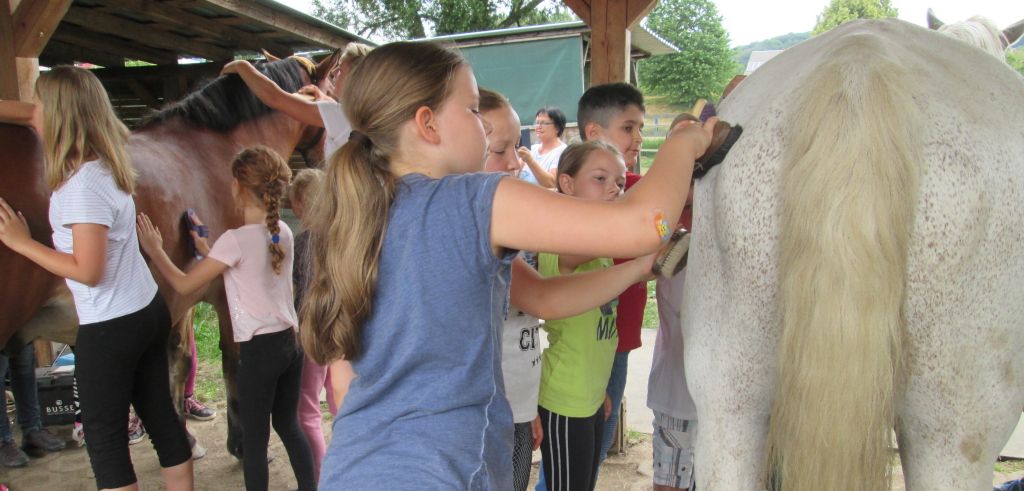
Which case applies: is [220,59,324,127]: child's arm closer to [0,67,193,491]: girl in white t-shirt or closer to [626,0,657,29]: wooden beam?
[0,67,193,491]: girl in white t-shirt

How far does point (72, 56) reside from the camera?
6.48m

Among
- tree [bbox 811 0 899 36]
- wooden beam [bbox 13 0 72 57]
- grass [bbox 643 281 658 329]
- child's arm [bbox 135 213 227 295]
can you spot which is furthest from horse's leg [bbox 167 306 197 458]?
tree [bbox 811 0 899 36]

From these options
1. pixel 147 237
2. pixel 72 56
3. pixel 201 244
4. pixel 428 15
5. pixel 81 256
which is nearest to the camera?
pixel 81 256

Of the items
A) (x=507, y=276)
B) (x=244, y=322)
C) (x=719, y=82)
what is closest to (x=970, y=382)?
(x=507, y=276)

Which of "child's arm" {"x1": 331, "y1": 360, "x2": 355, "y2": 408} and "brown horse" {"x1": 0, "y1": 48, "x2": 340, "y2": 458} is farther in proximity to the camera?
"brown horse" {"x1": 0, "y1": 48, "x2": 340, "y2": 458}

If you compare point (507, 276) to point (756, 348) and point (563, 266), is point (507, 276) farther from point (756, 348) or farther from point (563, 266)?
point (563, 266)

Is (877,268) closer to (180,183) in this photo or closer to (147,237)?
(147,237)

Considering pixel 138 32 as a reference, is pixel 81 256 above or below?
below

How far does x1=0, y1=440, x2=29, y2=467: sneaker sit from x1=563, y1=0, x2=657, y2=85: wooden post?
3725 millimetres

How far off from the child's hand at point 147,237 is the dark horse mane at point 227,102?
935 mm

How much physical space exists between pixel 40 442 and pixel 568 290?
11.8 ft

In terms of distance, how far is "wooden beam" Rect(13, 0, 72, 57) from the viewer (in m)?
3.11

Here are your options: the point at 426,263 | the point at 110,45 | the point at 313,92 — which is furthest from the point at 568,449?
the point at 110,45

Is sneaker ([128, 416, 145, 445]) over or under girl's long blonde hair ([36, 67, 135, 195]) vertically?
under
